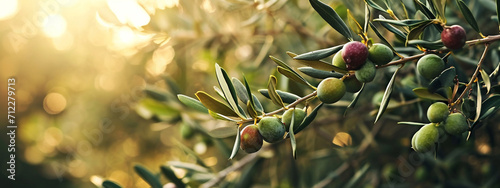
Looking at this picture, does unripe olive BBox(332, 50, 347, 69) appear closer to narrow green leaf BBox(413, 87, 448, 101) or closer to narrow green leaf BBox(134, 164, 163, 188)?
narrow green leaf BBox(413, 87, 448, 101)

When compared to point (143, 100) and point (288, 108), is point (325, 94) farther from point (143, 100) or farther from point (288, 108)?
point (143, 100)

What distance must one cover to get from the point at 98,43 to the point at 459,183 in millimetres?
1605

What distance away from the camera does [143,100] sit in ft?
3.75

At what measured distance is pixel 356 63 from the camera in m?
0.42

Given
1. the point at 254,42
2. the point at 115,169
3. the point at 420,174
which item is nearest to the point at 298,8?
the point at 254,42

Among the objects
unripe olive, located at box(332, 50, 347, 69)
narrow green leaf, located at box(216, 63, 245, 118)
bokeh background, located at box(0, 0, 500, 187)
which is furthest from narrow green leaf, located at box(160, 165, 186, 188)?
unripe olive, located at box(332, 50, 347, 69)

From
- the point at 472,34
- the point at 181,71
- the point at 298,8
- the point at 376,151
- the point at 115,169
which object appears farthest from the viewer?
the point at 115,169

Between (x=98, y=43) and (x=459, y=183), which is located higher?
(x=98, y=43)

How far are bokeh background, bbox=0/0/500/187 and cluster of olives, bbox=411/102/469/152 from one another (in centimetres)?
17

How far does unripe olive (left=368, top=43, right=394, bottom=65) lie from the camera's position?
0.43 m

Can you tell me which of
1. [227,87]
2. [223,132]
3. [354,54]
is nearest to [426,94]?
[354,54]

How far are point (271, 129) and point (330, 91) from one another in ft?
0.25

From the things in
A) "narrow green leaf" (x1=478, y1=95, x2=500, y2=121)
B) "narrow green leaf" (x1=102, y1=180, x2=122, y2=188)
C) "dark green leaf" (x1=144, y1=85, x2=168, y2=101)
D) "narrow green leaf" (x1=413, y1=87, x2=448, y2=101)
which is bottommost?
"narrow green leaf" (x1=478, y1=95, x2=500, y2=121)

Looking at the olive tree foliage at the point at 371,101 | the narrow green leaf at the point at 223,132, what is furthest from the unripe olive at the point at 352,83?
the narrow green leaf at the point at 223,132
